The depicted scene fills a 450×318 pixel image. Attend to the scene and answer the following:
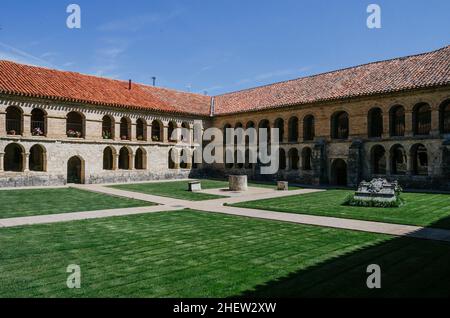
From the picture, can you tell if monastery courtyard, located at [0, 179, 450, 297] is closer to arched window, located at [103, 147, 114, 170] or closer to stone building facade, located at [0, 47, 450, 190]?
stone building facade, located at [0, 47, 450, 190]

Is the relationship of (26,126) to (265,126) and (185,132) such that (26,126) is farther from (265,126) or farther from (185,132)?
(265,126)

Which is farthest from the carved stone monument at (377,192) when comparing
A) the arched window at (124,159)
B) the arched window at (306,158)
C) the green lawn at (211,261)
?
the arched window at (124,159)

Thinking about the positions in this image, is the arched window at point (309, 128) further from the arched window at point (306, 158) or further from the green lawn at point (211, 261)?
the green lawn at point (211, 261)

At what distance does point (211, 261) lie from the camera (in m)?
7.29

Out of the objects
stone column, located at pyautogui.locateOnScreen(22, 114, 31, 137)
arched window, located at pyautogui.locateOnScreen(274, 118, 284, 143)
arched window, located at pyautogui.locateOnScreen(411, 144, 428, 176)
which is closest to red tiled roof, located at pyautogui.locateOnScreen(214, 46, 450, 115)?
arched window, located at pyautogui.locateOnScreen(274, 118, 284, 143)

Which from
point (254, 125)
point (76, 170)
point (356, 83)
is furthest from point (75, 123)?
point (356, 83)

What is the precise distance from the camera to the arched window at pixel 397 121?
2498cm

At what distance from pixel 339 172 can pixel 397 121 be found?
19.0 ft

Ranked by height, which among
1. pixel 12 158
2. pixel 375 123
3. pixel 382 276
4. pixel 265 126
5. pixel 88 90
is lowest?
pixel 382 276

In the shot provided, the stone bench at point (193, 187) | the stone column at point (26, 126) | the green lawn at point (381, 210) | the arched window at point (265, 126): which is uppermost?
the arched window at point (265, 126)

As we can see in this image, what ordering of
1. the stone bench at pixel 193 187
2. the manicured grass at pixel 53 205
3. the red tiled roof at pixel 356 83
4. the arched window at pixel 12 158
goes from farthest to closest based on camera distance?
the arched window at pixel 12 158 → the red tiled roof at pixel 356 83 → the stone bench at pixel 193 187 → the manicured grass at pixel 53 205

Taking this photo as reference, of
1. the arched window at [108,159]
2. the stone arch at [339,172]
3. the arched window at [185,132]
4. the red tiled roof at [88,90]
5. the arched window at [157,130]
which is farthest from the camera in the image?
the arched window at [185,132]

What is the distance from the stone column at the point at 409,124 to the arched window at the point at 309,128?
782 centimetres

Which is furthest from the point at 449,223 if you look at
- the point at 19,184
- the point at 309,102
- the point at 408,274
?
the point at 19,184
